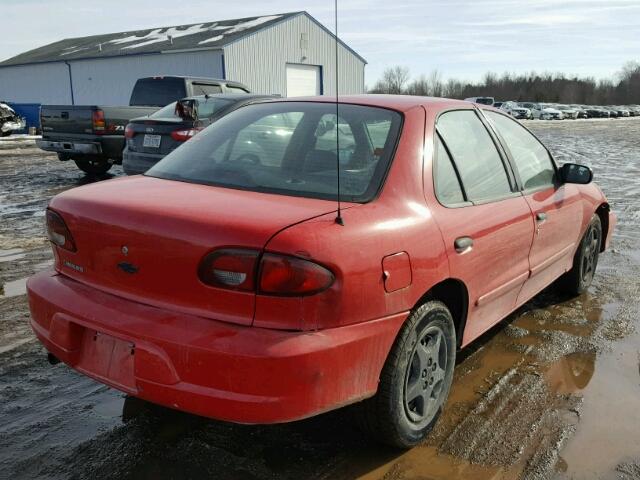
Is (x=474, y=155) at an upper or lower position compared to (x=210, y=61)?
lower

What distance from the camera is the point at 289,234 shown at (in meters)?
2.14

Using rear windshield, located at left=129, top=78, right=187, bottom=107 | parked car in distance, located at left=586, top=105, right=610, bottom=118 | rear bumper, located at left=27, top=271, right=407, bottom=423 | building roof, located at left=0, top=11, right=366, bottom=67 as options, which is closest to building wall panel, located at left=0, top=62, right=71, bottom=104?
building roof, located at left=0, top=11, right=366, bottom=67

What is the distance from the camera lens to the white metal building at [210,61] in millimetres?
30719

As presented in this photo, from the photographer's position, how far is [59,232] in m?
2.67

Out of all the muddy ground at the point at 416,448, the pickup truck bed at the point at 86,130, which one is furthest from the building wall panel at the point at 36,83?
the muddy ground at the point at 416,448

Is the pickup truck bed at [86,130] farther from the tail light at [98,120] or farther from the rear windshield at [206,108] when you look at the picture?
the rear windshield at [206,108]

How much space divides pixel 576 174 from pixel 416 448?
2296 millimetres

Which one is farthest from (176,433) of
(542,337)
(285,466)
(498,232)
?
(542,337)

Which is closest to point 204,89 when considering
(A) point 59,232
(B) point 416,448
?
(A) point 59,232

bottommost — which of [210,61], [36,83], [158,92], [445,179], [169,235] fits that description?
[169,235]

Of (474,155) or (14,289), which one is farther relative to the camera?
(14,289)

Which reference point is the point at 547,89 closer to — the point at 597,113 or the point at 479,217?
the point at 597,113

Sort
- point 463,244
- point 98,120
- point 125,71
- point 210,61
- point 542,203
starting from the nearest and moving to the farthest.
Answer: point 463,244 < point 542,203 < point 98,120 < point 210,61 < point 125,71

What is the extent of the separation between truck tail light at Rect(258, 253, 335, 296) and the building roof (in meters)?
29.1
